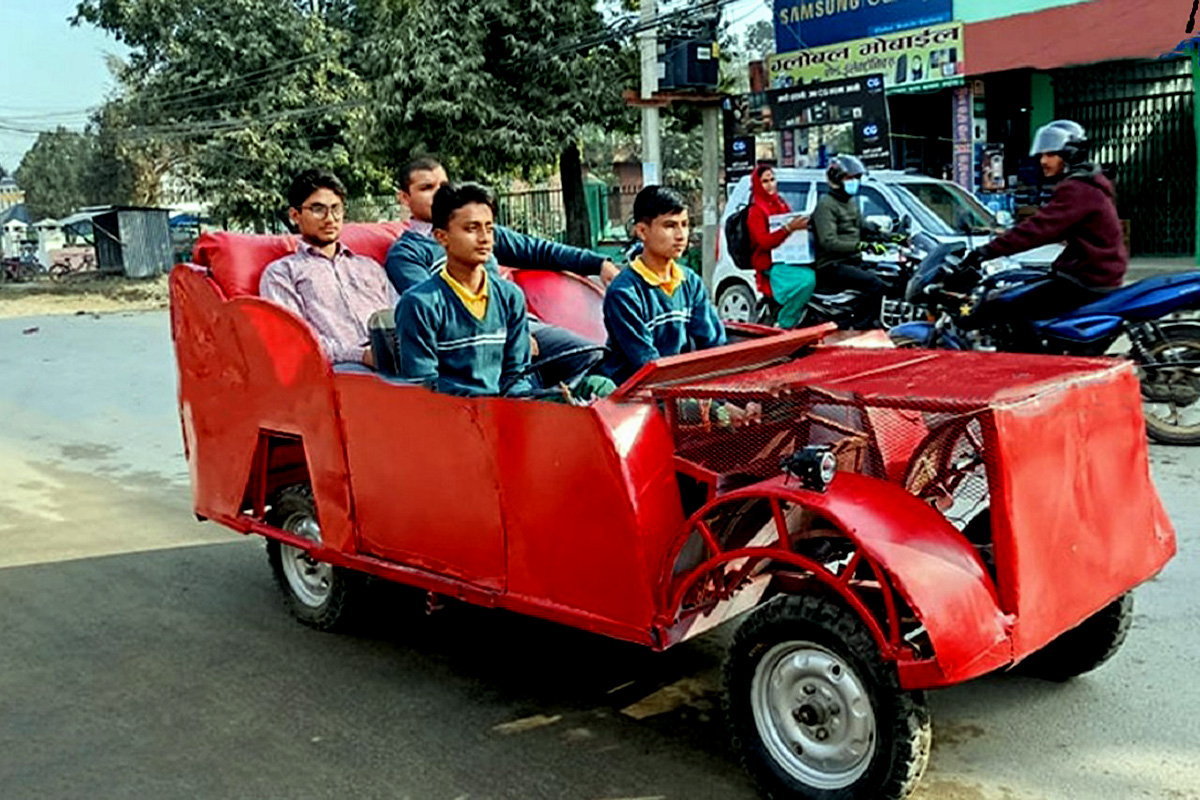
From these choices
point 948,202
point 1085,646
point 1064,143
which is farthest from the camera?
point 948,202

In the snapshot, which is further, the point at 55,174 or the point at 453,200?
the point at 55,174

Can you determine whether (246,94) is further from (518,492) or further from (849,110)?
(518,492)

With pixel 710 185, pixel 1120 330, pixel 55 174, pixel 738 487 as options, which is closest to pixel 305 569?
pixel 738 487


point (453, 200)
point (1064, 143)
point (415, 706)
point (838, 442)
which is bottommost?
point (415, 706)

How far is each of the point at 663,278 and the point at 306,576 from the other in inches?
78.2

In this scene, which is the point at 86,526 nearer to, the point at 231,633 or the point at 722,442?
the point at 231,633

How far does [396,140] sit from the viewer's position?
20188mm

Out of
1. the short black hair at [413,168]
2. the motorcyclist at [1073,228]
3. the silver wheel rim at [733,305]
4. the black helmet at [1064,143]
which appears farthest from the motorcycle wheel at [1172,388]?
the silver wheel rim at [733,305]

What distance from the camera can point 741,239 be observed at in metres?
10.2

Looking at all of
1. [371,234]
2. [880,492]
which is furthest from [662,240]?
[371,234]

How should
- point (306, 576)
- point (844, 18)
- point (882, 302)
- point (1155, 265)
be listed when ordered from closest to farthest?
point (306, 576) < point (882, 302) < point (1155, 265) < point (844, 18)

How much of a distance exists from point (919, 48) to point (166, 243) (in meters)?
26.1

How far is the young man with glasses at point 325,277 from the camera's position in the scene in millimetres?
4938

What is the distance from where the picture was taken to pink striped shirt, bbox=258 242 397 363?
491 cm
